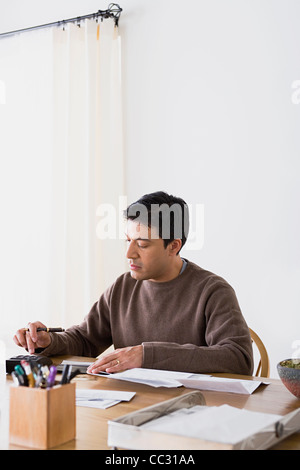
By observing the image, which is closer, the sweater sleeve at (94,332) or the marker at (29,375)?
the marker at (29,375)

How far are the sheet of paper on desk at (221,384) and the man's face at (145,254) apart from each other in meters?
0.57

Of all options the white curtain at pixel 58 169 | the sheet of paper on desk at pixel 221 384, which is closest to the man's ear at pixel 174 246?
the sheet of paper on desk at pixel 221 384

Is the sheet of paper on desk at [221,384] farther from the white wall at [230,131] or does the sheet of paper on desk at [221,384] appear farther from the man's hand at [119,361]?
the white wall at [230,131]

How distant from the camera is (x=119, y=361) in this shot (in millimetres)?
1644

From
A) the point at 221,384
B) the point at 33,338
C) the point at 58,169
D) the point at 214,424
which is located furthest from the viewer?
the point at 58,169

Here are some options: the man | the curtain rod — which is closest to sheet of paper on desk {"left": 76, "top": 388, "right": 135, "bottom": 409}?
the man

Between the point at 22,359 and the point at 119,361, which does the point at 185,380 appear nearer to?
the point at 119,361

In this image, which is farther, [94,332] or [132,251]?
[94,332]

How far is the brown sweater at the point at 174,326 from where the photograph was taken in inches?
65.9

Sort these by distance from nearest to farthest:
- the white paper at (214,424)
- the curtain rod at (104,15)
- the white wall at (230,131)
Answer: the white paper at (214,424), the white wall at (230,131), the curtain rod at (104,15)

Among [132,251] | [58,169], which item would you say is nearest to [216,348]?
[132,251]

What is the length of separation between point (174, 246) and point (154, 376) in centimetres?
64

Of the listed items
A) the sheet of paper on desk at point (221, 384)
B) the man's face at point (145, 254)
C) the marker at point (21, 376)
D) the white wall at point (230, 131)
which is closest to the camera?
the marker at point (21, 376)
